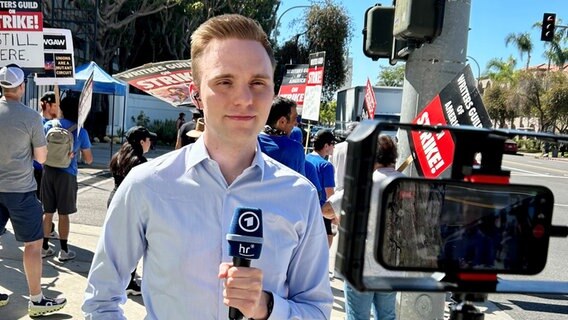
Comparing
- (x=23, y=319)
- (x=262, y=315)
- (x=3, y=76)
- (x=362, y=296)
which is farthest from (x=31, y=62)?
(x=262, y=315)

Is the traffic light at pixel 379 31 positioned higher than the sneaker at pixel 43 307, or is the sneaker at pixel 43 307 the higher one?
the traffic light at pixel 379 31

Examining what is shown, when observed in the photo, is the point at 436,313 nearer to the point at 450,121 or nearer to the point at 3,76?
the point at 450,121

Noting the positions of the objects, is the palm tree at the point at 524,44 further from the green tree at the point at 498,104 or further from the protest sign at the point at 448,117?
the protest sign at the point at 448,117

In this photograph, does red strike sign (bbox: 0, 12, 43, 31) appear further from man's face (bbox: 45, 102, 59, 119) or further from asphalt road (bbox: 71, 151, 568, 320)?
asphalt road (bbox: 71, 151, 568, 320)

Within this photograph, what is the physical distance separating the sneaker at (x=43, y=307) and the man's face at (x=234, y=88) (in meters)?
3.41

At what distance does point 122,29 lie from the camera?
982 inches

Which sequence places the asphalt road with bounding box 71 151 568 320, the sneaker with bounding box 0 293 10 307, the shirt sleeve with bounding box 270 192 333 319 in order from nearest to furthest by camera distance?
the shirt sleeve with bounding box 270 192 333 319 < the sneaker with bounding box 0 293 10 307 < the asphalt road with bounding box 71 151 568 320

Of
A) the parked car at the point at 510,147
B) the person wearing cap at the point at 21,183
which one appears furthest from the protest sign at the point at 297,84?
the parked car at the point at 510,147

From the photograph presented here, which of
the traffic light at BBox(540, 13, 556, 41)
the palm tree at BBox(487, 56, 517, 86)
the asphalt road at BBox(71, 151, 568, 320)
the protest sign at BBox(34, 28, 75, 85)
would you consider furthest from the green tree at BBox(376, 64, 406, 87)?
the protest sign at BBox(34, 28, 75, 85)

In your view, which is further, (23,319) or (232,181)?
(23,319)

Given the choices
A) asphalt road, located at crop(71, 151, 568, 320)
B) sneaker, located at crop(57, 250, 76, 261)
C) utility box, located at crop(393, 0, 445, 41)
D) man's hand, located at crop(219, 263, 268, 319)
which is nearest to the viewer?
man's hand, located at crop(219, 263, 268, 319)

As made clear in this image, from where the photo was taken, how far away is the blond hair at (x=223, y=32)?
5.31 feet

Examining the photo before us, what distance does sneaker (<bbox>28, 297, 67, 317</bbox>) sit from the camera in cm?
426

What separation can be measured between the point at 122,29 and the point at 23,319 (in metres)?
22.7
